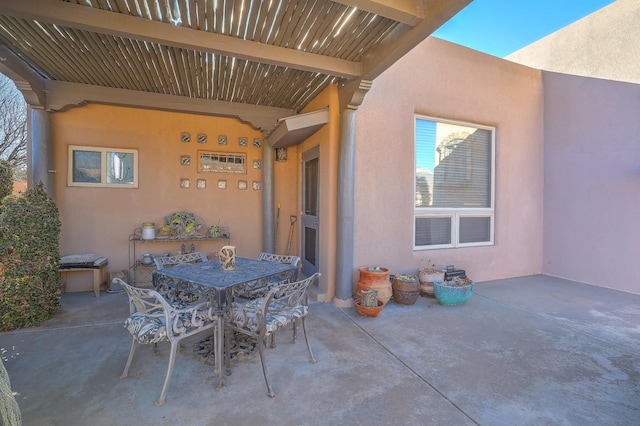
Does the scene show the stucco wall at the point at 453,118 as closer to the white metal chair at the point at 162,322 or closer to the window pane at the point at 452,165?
the window pane at the point at 452,165

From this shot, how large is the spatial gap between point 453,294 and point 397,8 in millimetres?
3325

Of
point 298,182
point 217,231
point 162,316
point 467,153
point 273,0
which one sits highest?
point 273,0

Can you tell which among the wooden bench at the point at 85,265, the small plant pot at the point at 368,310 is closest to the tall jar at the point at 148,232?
the wooden bench at the point at 85,265

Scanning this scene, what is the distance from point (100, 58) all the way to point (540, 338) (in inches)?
227

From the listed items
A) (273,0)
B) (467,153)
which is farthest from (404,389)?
(467,153)

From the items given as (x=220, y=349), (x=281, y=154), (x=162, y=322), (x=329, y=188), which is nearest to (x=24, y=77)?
(x=281, y=154)

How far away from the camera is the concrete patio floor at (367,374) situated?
1832mm

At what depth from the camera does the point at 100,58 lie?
3.36 metres

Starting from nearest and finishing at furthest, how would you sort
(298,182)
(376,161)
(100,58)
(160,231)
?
1. (100,58)
2. (376,161)
3. (160,231)
4. (298,182)

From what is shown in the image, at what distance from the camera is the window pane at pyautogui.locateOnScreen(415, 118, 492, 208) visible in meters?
4.52

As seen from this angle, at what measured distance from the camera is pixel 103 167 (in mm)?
4488

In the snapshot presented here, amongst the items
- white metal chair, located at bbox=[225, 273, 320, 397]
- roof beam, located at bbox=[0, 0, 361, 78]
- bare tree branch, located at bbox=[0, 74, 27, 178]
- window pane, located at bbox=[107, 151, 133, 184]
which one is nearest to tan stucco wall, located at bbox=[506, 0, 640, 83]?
roof beam, located at bbox=[0, 0, 361, 78]

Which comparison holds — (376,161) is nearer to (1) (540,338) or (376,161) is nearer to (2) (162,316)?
(1) (540,338)

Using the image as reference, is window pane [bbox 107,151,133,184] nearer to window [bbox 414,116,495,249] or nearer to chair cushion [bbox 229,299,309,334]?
chair cushion [bbox 229,299,309,334]
